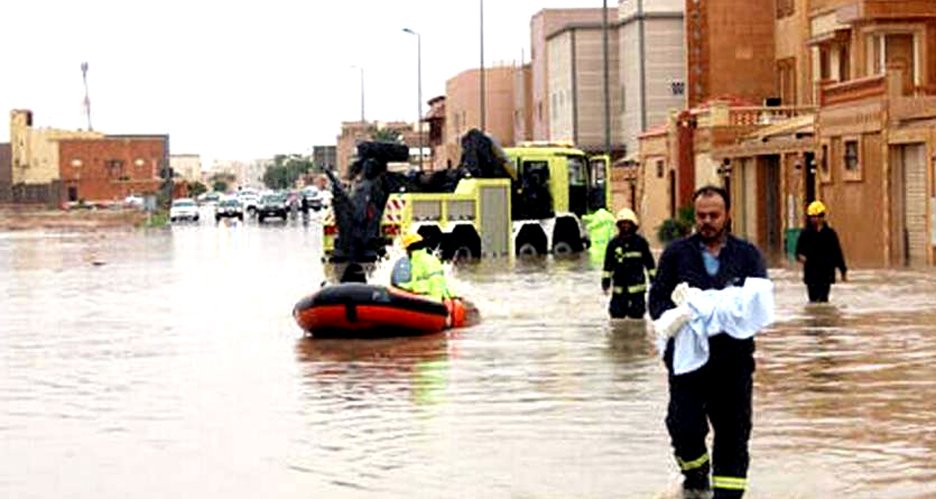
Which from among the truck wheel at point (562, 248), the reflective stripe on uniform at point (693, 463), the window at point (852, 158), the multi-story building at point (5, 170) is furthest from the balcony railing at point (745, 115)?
the multi-story building at point (5, 170)

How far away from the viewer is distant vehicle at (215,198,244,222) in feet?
366

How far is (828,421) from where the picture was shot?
49.4ft

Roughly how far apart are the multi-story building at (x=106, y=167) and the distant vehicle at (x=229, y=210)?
54202 millimetres

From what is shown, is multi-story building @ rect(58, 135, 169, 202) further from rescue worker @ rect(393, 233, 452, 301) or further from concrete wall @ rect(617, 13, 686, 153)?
rescue worker @ rect(393, 233, 452, 301)

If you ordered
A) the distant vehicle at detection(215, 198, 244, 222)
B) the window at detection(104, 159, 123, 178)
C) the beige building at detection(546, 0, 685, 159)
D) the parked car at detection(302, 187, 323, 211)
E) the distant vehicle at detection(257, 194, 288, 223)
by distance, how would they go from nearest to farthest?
the beige building at detection(546, 0, 685, 159) < the distant vehicle at detection(257, 194, 288, 223) < the distant vehicle at detection(215, 198, 244, 222) < the parked car at detection(302, 187, 323, 211) < the window at detection(104, 159, 123, 178)

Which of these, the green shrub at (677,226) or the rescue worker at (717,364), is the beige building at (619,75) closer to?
the green shrub at (677,226)

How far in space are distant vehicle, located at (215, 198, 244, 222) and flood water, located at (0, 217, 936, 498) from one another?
7952cm

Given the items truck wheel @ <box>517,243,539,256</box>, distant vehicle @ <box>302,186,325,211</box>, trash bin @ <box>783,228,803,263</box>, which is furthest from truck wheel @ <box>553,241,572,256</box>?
distant vehicle @ <box>302,186,325,211</box>

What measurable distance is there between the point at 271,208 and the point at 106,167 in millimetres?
67299

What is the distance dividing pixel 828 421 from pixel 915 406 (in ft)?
3.91

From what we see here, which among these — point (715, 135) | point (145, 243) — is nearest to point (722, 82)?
point (715, 135)

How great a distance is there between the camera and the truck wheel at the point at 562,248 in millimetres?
49656

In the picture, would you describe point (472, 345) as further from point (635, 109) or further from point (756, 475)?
point (635, 109)

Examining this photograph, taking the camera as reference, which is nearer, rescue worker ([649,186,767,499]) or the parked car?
rescue worker ([649,186,767,499])
